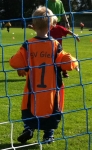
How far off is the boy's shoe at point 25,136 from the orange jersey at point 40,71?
251mm

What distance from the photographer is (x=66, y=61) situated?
14.0 feet

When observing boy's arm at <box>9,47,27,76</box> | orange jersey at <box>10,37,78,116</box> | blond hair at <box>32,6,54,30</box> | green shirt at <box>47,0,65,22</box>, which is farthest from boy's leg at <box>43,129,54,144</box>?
green shirt at <box>47,0,65,22</box>

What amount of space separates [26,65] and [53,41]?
0.35 meters

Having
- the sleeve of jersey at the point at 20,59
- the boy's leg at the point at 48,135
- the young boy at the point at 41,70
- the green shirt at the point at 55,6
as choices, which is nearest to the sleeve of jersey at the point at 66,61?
the young boy at the point at 41,70

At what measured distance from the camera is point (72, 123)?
17.5 feet

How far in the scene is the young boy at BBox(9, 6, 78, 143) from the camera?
4.29 m

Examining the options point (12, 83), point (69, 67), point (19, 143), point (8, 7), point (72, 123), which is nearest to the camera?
point (69, 67)

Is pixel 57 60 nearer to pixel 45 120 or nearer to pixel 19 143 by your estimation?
pixel 45 120

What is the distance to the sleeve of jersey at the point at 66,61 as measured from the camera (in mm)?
4270

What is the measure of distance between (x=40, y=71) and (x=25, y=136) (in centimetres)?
68

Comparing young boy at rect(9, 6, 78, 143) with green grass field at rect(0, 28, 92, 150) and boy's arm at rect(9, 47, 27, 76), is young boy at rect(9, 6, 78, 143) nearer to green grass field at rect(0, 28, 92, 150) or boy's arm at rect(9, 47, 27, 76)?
boy's arm at rect(9, 47, 27, 76)

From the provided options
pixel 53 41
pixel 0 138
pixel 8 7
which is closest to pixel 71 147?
pixel 0 138

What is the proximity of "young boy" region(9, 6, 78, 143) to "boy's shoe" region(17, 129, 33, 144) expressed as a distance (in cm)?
18

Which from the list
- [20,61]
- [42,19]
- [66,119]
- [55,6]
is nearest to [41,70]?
[20,61]
